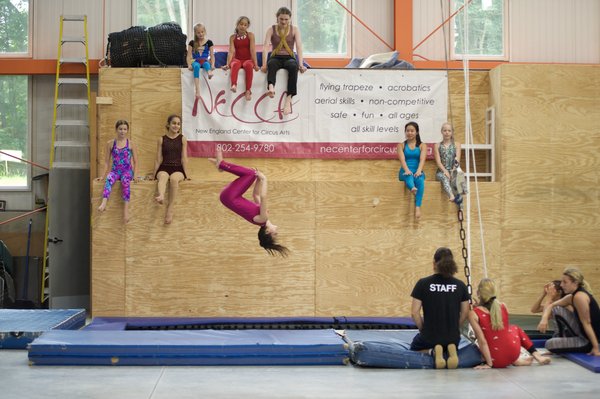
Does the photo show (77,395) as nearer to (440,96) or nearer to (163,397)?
(163,397)

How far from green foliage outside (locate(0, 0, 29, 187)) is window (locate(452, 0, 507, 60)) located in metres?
7.00

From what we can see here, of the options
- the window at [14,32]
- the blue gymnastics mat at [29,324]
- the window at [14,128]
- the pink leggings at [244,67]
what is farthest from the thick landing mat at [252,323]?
A: the window at [14,32]

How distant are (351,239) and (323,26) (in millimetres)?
4538

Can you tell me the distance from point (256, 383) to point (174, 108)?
5.13 metres

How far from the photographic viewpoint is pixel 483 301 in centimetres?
715

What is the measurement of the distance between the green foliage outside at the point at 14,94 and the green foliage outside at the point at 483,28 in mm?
7033

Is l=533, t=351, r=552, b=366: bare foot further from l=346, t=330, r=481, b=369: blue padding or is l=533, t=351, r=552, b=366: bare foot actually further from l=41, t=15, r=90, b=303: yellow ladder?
l=41, t=15, r=90, b=303: yellow ladder

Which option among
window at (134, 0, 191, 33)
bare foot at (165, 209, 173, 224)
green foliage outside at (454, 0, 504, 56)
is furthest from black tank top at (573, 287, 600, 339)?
window at (134, 0, 191, 33)

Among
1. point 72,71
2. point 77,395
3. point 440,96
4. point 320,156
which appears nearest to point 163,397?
point 77,395

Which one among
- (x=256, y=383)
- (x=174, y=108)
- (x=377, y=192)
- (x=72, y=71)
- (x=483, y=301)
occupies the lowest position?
(x=256, y=383)

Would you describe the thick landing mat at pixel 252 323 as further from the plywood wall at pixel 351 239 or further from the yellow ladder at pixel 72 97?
the yellow ladder at pixel 72 97

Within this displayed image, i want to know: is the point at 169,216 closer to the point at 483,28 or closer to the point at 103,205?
the point at 103,205

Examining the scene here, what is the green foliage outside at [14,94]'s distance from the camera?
1280 centimetres

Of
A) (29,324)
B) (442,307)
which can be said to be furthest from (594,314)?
(29,324)
